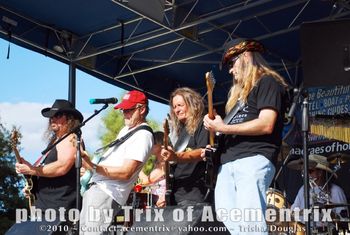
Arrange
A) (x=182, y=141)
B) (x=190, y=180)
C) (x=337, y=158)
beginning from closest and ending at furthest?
1. (x=190, y=180)
2. (x=182, y=141)
3. (x=337, y=158)

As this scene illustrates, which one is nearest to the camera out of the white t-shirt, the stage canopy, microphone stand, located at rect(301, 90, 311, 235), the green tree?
microphone stand, located at rect(301, 90, 311, 235)

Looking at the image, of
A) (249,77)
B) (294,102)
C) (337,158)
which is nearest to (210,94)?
(249,77)

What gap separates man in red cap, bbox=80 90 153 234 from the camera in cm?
585

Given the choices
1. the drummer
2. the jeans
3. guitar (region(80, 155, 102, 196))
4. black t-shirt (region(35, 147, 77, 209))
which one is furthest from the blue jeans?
the drummer

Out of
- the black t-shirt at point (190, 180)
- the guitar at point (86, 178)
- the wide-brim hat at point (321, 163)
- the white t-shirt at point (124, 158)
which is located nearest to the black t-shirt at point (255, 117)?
the black t-shirt at point (190, 180)

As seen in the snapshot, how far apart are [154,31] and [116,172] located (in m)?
5.83

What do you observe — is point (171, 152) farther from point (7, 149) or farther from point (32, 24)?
point (7, 149)

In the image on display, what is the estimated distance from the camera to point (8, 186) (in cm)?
1473

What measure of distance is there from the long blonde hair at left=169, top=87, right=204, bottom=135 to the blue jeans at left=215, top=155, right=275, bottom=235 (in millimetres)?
1156

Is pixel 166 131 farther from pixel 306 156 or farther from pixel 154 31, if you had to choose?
pixel 154 31

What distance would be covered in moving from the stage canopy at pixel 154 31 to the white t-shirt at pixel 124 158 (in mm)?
4192

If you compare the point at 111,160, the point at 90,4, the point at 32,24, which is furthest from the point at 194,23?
the point at 111,160

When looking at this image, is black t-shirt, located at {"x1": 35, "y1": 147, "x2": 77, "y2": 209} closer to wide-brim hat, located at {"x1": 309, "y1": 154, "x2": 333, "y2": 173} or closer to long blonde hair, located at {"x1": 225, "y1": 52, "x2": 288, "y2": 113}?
→ long blonde hair, located at {"x1": 225, "y1": 52, "x2": 288, "y2": 113}

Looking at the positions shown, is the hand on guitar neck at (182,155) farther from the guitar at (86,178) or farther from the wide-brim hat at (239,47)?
the wide-brim hat at (239,47)
